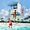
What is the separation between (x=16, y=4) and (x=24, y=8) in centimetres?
13

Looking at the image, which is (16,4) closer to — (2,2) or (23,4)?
(23,4)

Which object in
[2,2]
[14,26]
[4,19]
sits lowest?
[14,26]

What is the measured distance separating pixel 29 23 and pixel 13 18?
0.24 metres

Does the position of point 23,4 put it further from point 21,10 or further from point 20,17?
point 20,17

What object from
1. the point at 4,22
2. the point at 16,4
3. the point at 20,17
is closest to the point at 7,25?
the point at 4,22

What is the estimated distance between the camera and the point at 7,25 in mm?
1191

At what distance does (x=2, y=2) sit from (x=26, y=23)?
0.46m

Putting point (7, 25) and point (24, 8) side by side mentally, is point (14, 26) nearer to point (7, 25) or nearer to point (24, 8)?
point (7, 25)

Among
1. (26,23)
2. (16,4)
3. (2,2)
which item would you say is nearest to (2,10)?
(2,2)

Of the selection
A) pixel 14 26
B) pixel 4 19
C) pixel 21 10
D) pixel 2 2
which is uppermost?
pixel 2 2

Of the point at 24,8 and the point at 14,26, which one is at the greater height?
the point at 24,8

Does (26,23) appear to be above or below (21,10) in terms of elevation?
below

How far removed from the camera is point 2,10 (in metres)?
1.20

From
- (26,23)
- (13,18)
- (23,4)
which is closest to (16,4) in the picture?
(23,4)
